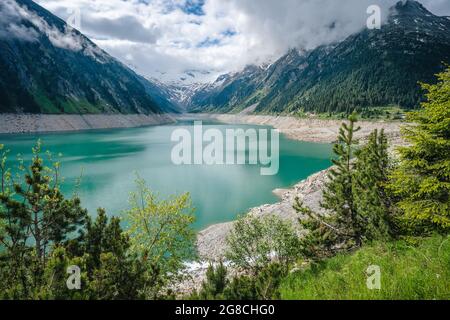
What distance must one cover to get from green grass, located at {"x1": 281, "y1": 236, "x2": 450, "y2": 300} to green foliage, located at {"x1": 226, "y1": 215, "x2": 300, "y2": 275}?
17.9 ft

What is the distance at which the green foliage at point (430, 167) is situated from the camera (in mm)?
9578

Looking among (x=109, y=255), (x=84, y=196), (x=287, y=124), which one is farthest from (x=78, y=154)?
(x=287, y=124)

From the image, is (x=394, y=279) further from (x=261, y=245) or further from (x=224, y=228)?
(x=224, y=228)

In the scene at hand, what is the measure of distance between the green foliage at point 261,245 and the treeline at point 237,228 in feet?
0.20

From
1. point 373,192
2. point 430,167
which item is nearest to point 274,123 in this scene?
point 373,192

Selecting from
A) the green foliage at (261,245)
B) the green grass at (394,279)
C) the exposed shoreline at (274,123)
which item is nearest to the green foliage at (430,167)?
the green grass at (394,279)

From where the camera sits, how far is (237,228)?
16578 millimetres

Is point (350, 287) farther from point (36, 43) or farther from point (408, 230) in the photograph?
point (36, 43)

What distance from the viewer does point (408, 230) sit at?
10.6m

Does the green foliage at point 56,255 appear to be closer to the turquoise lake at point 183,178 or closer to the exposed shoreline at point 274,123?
the exposed shoreline at point 274,123

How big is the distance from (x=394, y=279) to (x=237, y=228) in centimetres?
1071

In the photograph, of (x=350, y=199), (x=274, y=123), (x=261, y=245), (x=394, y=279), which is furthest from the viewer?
(x=274, y=123)

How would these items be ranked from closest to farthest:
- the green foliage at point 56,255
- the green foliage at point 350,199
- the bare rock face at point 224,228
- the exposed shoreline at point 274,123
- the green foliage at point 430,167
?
the green foliage at point 56,255 < the green foliage at point 430,167 < the green foliage at point 350,199 < the exposed shoreline at point 274,123 < the bare rock face at point 224,228

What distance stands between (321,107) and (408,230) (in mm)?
176525
